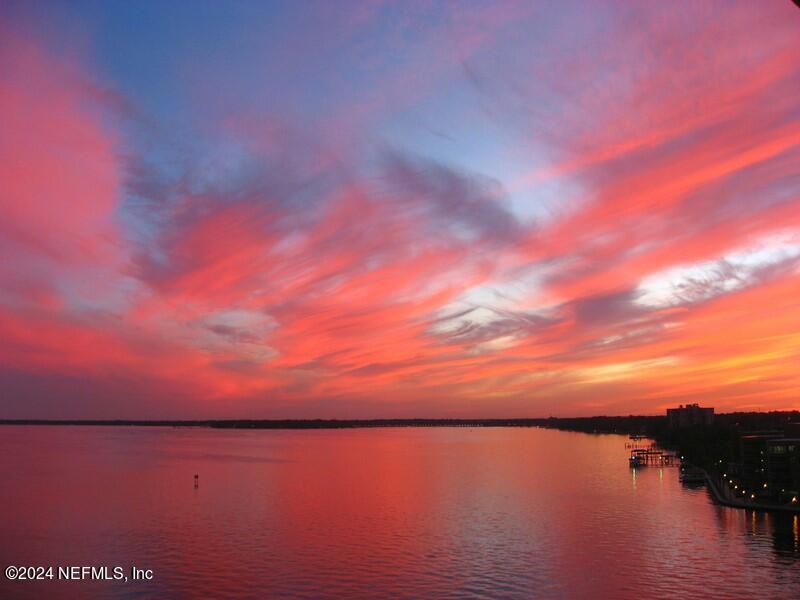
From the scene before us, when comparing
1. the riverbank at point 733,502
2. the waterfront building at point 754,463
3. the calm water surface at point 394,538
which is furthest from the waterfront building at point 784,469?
the calm water surface at point 394,538

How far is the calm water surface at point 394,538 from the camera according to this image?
1741 inches

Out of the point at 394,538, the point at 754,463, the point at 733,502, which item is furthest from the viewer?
the point at 754,463

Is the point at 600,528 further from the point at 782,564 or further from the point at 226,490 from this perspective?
the point at 226,490

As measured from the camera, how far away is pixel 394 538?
59.4 metres

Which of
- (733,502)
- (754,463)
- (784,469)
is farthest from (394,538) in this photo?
(754,463)

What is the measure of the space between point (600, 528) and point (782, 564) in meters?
16.3

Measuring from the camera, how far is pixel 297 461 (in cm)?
14538

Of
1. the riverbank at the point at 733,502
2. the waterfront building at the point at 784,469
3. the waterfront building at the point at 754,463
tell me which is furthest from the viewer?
the waterfront building at the point at 754,463

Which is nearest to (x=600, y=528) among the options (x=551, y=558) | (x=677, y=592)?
(x=551, y=558)

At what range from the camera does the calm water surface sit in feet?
145

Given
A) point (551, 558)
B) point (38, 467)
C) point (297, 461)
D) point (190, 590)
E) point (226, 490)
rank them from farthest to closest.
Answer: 1. point (297, 461)
2. point (38, 467)
3. point (226, 490)
4. point (551, 558)
5. point (190, 590)

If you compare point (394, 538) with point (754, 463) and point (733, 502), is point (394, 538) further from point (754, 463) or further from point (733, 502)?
point (754, 463)

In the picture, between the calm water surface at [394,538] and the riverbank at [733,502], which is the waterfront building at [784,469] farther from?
the calm water surface at [394,538]

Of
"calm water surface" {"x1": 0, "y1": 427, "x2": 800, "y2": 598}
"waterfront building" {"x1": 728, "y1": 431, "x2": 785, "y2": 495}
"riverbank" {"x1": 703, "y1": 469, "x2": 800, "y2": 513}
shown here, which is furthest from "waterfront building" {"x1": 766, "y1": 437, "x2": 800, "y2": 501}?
"calm water surface" {"x1": 0, "y1": 427, "x2": 800, "y2": 598}
